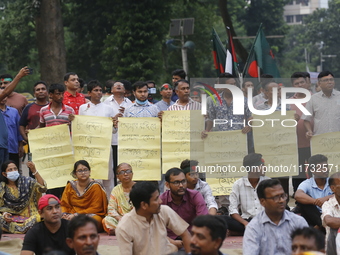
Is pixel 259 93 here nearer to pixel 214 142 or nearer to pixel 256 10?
pixel 214 142

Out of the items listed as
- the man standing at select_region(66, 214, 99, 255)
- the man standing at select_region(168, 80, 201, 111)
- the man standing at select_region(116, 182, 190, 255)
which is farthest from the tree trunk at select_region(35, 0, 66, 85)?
the man standing at select_region(66, 214, 99, 255)

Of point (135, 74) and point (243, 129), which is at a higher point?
point (135, 74)

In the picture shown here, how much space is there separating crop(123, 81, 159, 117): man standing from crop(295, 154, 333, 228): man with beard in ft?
8.66

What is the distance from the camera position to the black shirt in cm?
691

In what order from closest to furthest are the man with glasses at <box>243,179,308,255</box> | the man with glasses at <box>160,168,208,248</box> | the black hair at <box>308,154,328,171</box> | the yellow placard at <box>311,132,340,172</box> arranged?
the man with glasses at <box>243,179,308,255</box> → the man with glasses at <box>160,168,208,248</box> → the black hair at <box>308,154,328,171</box> → the yellow placard at <box>311,132,340,172</box>

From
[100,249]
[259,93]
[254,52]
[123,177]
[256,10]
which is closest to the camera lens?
[100,249]

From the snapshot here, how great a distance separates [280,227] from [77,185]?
3.85 metres

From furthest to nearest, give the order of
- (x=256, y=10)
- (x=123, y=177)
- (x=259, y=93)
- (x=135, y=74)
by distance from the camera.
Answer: (x=256, y=10) < (x=135, y=74) < (x=259, y=93) < (x=123, y=177)

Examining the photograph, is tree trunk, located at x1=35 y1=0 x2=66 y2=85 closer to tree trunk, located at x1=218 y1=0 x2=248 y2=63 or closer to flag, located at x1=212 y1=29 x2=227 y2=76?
flag, located at x1=212 y1=29 x2=227 y2=76

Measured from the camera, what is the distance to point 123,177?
923 centimetres

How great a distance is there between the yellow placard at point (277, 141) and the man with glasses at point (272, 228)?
10.4ft

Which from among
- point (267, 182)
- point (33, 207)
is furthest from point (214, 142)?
point (267, 182)

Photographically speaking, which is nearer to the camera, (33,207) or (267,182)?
(267,182)

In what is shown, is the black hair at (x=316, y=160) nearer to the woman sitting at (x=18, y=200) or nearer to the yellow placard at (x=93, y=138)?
the yellow placard at (x=93, y=138)
